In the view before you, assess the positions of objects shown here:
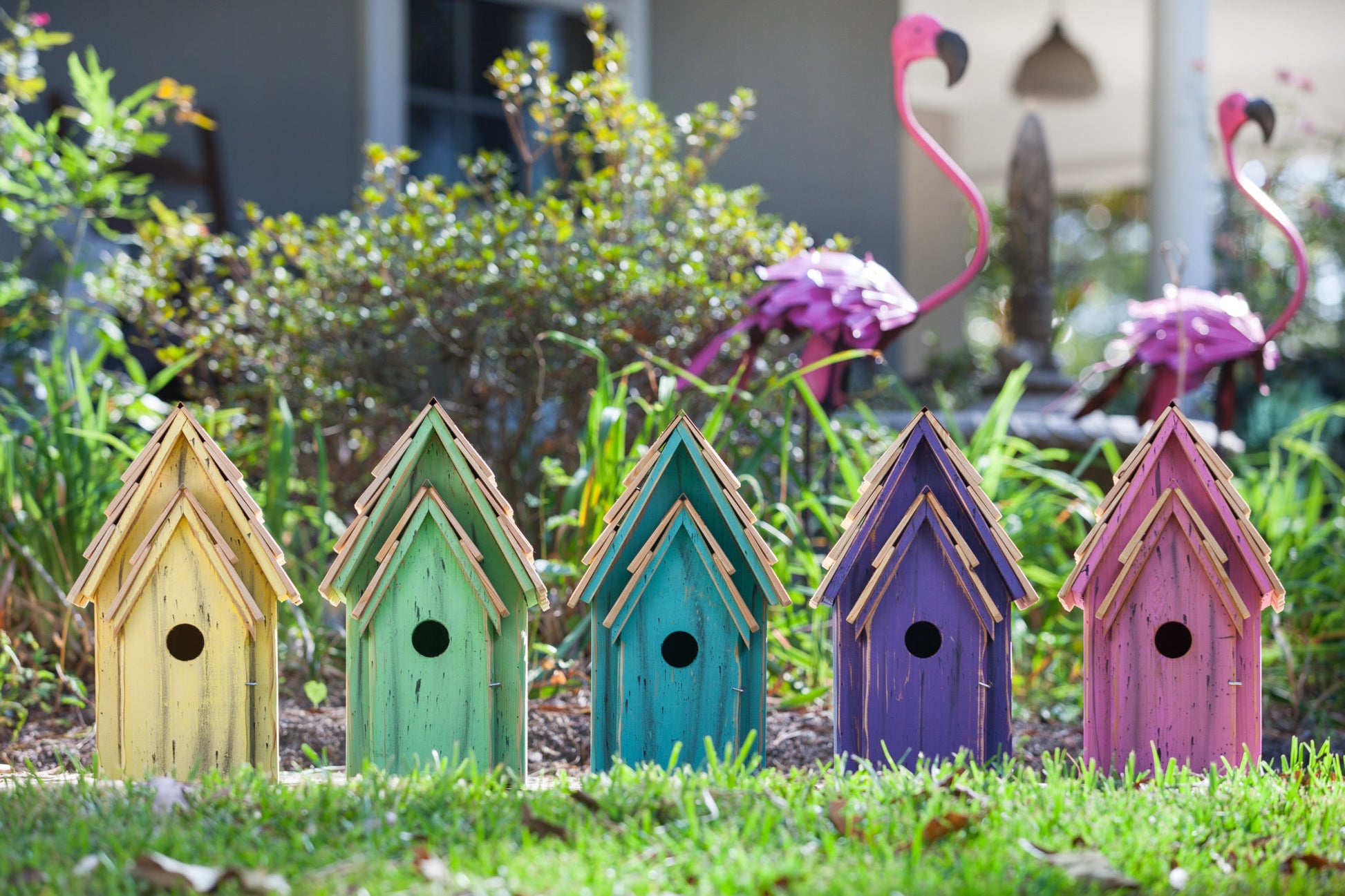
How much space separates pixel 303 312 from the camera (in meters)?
3.47

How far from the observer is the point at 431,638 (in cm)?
213

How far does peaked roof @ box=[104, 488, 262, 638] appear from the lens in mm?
1990

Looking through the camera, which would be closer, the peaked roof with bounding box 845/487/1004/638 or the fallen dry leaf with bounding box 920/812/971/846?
the fallen dry leaf with bounding box 920/812/971/846

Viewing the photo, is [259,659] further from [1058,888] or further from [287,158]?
[287,158]

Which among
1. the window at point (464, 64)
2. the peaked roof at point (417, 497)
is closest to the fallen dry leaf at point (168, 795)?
the peaked roof at point (417, 497)

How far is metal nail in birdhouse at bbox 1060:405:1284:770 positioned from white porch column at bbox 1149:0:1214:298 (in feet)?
16.9

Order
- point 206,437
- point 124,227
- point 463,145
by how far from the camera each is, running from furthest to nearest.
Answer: point 463,145 < point 124,227 < point 206,437

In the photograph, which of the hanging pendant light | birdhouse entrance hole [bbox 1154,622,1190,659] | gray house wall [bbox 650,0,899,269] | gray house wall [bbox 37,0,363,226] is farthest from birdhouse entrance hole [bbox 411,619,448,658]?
the hanging pendant light

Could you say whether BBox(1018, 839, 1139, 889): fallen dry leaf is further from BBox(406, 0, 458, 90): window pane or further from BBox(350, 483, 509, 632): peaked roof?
BBox(406, 0, 458, 90): window pane

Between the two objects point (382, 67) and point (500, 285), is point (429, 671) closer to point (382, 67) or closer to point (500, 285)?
point (500, 285)

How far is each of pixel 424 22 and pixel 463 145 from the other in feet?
2.18

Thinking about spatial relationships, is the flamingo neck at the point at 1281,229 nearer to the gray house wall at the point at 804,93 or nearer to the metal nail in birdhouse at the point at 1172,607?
the metal nail in birdhouse at the point at 1172,607

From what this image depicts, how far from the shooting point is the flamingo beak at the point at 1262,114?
3.07 m

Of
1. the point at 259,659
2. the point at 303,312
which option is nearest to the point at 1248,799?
the point at 259,659
